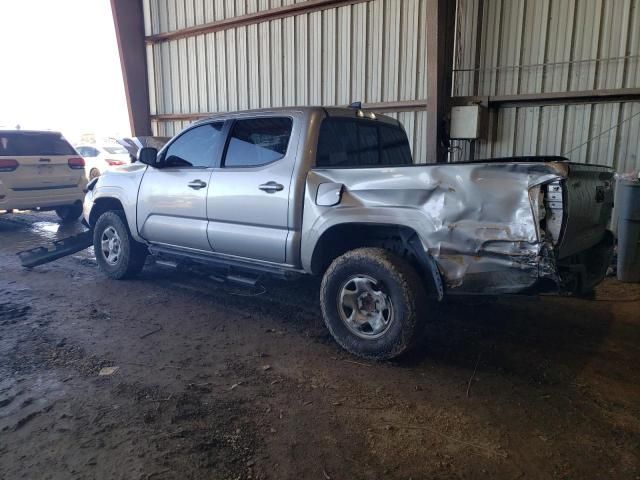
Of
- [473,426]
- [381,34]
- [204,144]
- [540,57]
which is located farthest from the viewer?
[381,34]

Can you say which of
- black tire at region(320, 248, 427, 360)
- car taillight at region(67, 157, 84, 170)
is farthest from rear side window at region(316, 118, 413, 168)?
car taillight at region(67, 157, 84, 170)

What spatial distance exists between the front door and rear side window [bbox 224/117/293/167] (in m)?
0.19

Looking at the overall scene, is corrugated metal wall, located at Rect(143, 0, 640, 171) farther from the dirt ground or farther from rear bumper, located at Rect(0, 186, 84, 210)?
rear bumper, located at Rect(0, 186, 84, 210)

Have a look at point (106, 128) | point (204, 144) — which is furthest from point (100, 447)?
point (106, 128)

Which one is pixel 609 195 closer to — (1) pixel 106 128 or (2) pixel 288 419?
(2) pixel 288 419

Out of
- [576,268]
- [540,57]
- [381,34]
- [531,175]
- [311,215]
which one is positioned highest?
[381,34]

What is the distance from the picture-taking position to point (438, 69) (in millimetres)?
7465

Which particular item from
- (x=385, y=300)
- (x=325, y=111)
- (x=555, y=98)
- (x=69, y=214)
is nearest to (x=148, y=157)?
(x=325, y=111)

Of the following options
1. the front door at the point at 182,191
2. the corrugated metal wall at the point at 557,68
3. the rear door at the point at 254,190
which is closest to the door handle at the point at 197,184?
the front door at the point at 182,191

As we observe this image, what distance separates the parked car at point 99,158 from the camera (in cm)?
1558

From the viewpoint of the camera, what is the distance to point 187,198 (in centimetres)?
486

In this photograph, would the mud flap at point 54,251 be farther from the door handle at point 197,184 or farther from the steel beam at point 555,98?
the steel beam at point 555,98

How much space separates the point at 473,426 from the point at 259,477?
1.29 m

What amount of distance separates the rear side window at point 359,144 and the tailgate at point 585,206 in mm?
1461
